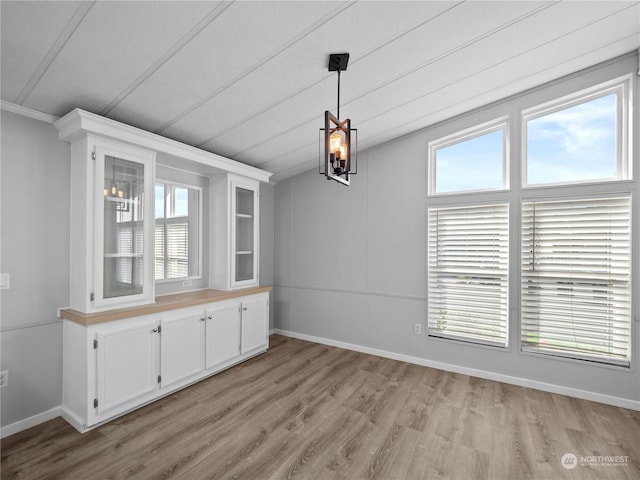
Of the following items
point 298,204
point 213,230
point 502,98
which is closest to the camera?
point 502,98

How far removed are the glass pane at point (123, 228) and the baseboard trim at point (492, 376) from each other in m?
2.74

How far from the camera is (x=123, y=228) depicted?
8.72ft

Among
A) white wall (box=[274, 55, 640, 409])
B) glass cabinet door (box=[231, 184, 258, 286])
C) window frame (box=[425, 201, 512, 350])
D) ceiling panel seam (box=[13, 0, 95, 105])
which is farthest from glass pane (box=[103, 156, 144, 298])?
window frame (box=[425, 201, 512, 350])

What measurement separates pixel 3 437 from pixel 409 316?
12.5 ft

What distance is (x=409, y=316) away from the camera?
387 cm

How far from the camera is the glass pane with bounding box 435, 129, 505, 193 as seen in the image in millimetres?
3490

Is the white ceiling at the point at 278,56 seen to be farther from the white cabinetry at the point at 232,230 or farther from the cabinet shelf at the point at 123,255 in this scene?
the cabinet shelf at the point at 123,255

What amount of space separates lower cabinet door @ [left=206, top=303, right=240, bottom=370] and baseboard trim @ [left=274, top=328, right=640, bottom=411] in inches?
55.6

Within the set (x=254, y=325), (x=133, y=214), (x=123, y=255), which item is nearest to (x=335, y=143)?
(x=133, y=214)

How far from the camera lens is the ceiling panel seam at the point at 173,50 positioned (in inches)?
67.2

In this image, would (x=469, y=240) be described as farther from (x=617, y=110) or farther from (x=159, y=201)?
(x=159, y=201)

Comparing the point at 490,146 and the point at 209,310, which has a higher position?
the point at 490,146

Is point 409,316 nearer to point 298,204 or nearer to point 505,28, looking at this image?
point 298,204

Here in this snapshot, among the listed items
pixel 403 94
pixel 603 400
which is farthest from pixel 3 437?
pixel 603 400
